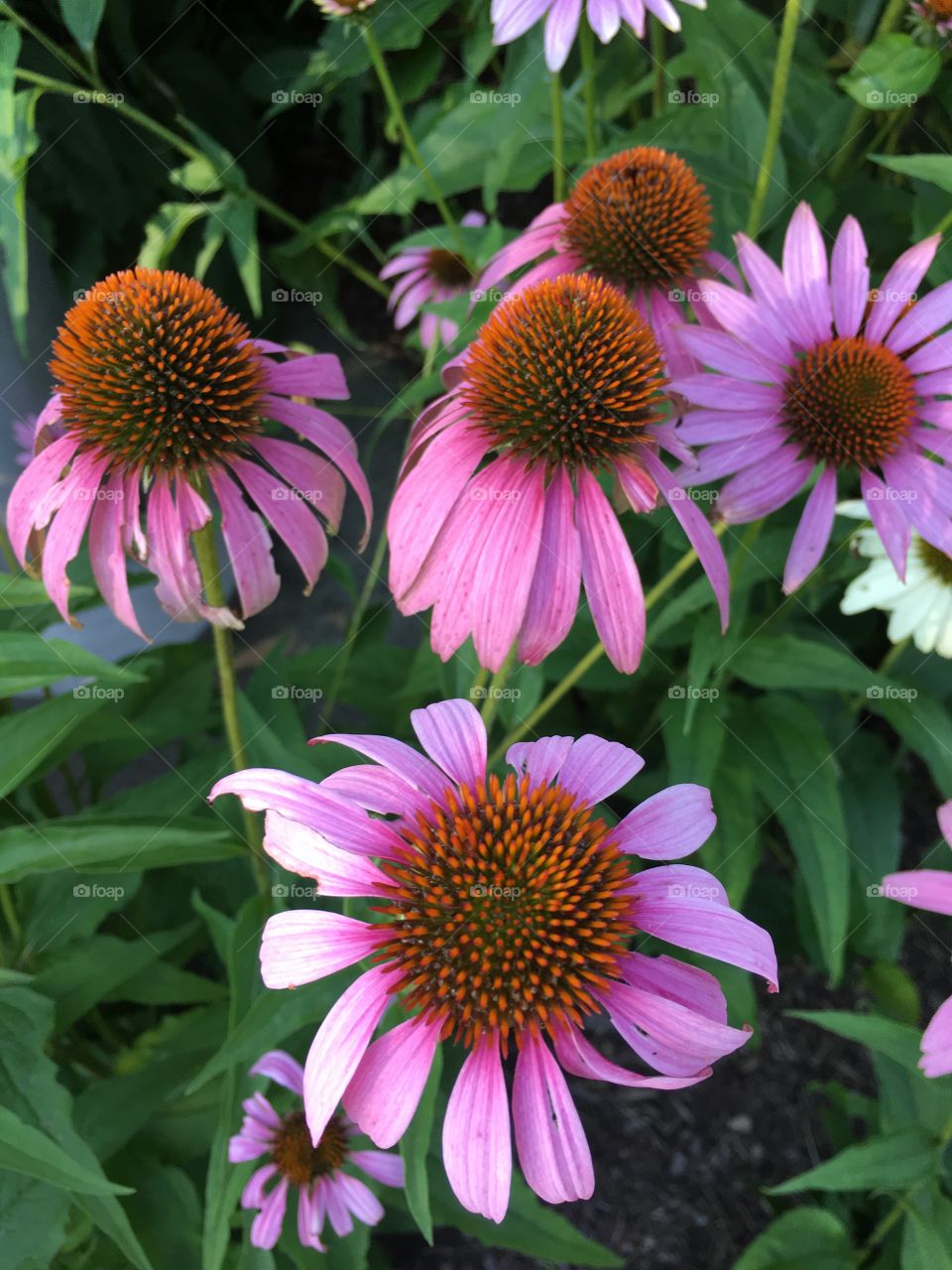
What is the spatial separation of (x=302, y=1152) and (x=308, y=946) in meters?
0.60

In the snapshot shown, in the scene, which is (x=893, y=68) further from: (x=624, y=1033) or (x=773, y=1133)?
(x=773, y=1133)

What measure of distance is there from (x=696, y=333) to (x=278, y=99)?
53.7 inches

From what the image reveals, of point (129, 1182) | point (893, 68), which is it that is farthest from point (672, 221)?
point (129, 1182)

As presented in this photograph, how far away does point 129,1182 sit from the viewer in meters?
1.25

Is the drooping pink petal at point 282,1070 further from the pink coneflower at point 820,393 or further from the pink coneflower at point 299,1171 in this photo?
the pink coneflower at point 820,393

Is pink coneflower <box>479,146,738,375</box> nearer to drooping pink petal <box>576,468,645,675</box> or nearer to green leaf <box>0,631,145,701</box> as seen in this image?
drooping pink petal <box>576,468,645,675</box>

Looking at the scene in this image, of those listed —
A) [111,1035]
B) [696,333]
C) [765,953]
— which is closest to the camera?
[765,953]

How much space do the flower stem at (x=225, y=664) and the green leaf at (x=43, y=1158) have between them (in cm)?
33

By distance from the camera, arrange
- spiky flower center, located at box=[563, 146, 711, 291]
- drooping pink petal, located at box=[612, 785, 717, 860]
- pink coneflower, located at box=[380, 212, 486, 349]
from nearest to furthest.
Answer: drooping pink petal, located at box=[612, 785, 717, 860]
spiky flower center, located at box=[563, 146, 711, 291]
pink coneflower, located at box=[380, 212, 486, 349]

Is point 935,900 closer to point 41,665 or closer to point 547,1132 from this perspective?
point 547,1132

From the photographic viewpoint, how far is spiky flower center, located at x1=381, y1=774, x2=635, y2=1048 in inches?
28.8

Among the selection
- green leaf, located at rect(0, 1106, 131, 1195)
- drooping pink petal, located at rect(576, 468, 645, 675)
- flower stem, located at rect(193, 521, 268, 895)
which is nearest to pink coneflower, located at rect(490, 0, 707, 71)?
drooping pink petal, located at rect(576, 468, 645, 675)

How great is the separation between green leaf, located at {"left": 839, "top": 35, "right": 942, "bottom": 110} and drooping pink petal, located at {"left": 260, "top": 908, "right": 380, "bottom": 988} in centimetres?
114

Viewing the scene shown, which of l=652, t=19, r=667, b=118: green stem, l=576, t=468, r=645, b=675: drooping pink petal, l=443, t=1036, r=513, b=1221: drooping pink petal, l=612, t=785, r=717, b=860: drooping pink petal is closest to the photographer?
l=443, t=1036, r=513, b=1221: drooping pink petal
